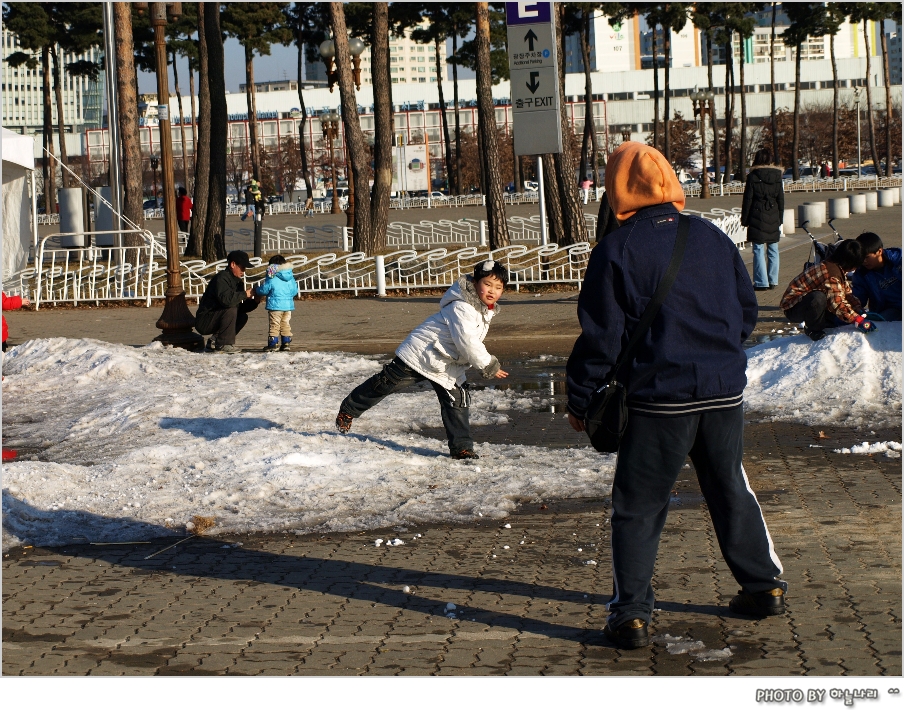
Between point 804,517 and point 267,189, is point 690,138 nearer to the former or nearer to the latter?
point 267,189

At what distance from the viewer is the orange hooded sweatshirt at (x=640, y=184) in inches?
172

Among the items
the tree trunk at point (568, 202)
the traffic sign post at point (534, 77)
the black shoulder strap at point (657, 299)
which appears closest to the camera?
the black shoulder strap at point (657, 299)

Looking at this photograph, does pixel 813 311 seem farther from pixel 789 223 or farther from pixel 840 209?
pixel 840 209

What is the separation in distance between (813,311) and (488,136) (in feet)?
48.4

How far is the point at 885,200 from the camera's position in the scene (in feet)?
135

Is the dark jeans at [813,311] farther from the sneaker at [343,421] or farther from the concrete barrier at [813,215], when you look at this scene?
the concrete barrier at [813,215]

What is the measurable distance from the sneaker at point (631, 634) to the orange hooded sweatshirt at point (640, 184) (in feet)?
5.10

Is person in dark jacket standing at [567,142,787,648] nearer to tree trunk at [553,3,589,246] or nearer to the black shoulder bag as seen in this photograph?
the black shoulder bag

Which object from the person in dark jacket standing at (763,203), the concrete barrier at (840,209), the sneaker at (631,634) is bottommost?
the sneaker at (631,634)

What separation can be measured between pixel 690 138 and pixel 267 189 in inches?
1402

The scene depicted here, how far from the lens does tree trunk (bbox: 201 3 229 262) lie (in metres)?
25.0

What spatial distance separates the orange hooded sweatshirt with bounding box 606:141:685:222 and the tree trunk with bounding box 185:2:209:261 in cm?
2204

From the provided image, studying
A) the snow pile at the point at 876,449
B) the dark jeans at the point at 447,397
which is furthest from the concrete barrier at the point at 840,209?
the dark jeans at the point at 447,397

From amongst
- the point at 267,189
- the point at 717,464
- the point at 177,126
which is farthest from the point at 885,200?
the point at 177,126
